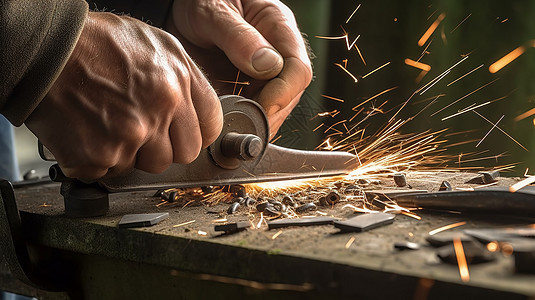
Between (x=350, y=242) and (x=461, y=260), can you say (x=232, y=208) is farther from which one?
(x=461, y=260)

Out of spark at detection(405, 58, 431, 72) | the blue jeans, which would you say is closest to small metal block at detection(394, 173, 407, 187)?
spark at detection(405, 58, 431, 72)

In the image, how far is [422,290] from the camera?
2.65ft

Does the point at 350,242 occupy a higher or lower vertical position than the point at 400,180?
higher

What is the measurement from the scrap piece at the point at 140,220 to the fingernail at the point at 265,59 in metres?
0.72

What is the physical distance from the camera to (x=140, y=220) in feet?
4.11

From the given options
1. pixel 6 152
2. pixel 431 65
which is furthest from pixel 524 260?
pixel 431 65

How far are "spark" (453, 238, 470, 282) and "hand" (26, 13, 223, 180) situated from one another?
2.67 feet

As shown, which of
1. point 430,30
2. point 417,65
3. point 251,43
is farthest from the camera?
point 417,65

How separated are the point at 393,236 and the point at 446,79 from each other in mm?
2360

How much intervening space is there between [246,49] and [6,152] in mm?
1445

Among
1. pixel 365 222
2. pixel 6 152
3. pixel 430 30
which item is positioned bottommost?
pixel 6 152

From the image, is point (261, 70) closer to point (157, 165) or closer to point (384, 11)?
point (157, 165)

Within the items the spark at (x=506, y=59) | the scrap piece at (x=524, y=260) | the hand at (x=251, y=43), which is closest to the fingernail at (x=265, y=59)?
the hand at (x=251, y=43)

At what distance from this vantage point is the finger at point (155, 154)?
1407 millimetres
